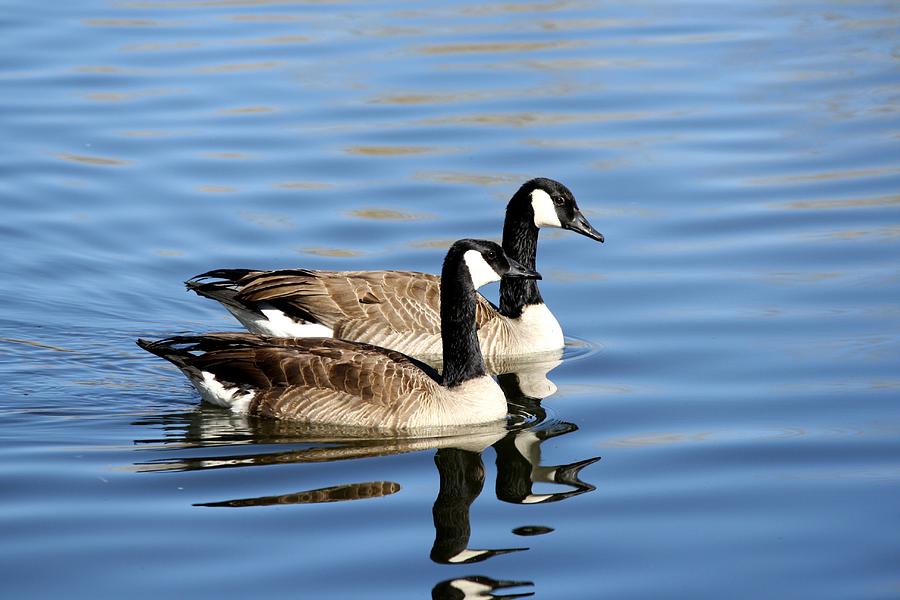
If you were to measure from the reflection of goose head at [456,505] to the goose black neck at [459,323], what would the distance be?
817 millimetres

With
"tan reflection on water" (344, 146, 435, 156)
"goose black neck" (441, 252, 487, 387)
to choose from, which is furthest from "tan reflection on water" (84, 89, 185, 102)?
"goose black neck" (441, 252, 487, 387)

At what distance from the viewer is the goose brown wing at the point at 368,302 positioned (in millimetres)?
11945

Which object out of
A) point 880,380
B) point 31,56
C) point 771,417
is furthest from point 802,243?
point 31,56

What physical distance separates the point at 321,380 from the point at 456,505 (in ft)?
6.37

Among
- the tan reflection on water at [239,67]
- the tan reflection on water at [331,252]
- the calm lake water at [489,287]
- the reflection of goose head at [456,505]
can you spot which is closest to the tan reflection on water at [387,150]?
the calm lake water at [489,287]

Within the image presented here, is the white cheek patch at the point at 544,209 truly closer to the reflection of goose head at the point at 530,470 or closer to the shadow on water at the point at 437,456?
the shadow on water at the point at 437,456

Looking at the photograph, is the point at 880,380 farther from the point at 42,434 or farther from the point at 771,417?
the point at 42,434

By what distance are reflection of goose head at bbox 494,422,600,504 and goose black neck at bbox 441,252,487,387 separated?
1.94 feet

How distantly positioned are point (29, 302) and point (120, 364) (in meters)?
1.78

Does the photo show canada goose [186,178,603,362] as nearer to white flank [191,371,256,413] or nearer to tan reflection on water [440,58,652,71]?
white flank [191,371,256,413]

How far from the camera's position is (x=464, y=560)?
7336mm

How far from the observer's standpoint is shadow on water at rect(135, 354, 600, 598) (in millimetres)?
7867

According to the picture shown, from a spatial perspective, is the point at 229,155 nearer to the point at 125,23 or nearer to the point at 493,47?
the point at 493,47

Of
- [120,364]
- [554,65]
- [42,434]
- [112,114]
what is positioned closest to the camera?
[42,434]
